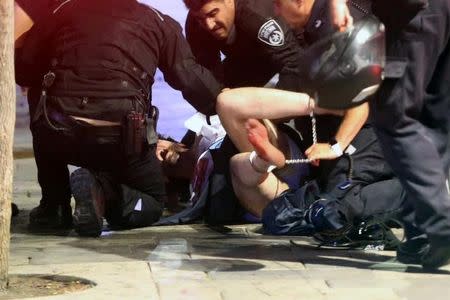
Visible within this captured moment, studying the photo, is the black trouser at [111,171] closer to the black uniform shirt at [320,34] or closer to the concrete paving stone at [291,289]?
the black uniform shirt at [320,34]

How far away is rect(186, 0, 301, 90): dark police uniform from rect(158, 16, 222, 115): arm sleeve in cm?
23

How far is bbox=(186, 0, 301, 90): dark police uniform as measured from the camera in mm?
5695

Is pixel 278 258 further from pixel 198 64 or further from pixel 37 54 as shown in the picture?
pixel 37 54

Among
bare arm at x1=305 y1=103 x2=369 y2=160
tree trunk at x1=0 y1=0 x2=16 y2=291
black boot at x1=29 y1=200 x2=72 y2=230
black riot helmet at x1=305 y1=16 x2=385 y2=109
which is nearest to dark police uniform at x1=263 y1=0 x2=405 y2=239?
bare arm at x1=305 y1=103 x2=369 y2=160

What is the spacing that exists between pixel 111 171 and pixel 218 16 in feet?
3.27

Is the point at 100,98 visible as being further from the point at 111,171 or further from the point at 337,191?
the point at 337,191

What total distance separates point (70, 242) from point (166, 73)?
3.62ft

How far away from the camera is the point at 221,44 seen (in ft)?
19.7

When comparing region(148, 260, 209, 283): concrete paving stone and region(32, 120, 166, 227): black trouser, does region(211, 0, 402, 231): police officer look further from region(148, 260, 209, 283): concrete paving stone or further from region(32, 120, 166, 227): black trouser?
region(148, 260, 209, 283): concrete paving stone

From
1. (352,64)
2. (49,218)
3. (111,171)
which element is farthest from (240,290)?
(49,218)

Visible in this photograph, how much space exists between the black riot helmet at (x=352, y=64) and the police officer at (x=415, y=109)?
107 mm

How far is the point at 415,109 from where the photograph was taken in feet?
14.0

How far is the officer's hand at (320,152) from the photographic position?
5.14m

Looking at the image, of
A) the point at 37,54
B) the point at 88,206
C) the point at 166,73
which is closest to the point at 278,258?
the point at 88,206
